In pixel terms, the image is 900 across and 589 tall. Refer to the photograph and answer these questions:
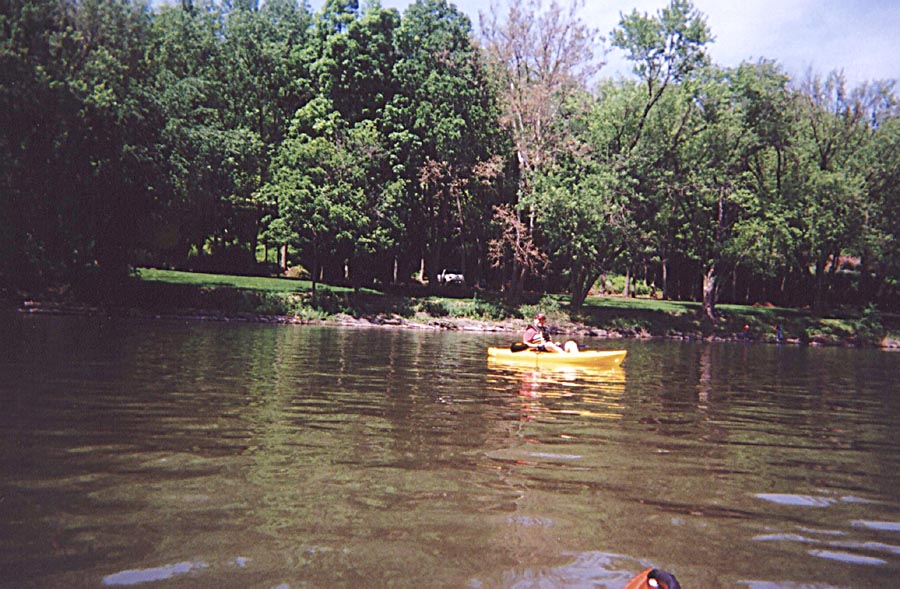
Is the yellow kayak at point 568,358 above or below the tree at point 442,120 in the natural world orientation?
below

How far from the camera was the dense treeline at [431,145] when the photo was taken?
3222 centimetres

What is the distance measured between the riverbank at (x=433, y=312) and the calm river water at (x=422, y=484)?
1935 centimetres

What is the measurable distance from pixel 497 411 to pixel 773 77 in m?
37.2

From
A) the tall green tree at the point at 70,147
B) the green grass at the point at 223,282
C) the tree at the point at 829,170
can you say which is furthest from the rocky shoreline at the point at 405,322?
the tree at the point at 829,170

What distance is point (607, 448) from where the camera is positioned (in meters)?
8.34

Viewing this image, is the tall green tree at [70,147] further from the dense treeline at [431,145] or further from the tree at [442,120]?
the tree at [442,120]

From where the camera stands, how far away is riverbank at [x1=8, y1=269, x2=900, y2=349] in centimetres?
3278

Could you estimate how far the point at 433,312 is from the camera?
125 feet

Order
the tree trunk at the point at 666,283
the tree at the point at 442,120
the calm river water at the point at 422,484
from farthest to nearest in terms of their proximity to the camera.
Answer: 1. the tree trunk at the point at 666,283
2. the tree at the point at 442,120
3. the calm river water at the point at 422,484

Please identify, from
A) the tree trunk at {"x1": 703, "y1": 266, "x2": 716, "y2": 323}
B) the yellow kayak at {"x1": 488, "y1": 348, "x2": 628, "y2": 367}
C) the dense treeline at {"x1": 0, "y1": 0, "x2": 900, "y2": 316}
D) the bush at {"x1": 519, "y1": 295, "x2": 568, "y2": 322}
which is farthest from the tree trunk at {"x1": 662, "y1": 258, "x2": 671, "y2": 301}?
the yellow kayak at {"x1": 488, "y1": 348, "x2": 628, "y2": 367}

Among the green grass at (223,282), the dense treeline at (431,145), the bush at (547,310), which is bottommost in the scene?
the bush at (547,310)

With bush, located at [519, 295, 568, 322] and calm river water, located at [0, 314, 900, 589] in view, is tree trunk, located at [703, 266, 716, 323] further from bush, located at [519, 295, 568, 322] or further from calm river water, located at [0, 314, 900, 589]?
calm river water, located at [0, 314, 900, 589]

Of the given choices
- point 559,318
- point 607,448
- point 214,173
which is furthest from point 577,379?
point 214,173

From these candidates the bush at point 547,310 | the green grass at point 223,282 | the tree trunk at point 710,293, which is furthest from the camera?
the tree trunk at point 710,293
